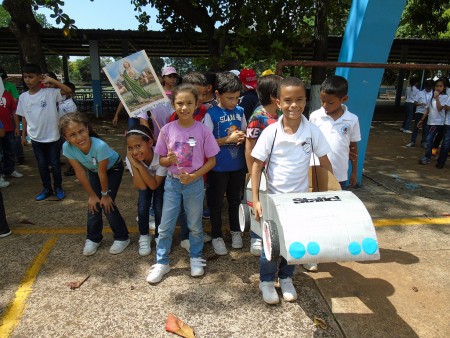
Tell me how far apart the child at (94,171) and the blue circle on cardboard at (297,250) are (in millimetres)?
1838

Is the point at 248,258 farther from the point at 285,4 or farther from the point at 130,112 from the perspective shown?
the point at 285,4

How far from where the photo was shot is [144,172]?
2863 millimetres

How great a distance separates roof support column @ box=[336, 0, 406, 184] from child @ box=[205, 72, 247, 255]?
2.25 meters

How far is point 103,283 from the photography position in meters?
2.71

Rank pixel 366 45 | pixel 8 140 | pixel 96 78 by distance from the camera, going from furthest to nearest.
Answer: pixel 96 78 → pixel 8 140 → pixel 366 45

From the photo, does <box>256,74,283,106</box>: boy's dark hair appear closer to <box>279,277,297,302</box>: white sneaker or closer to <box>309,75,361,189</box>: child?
<box>309,75,361,189</box>: child

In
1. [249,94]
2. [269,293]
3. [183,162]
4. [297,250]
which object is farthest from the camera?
[249,94]

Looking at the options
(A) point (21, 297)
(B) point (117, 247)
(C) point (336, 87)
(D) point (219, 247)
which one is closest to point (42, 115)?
(B) point (117, 247)

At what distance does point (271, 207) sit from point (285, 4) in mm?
8138

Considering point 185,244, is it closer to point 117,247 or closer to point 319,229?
point 117,247

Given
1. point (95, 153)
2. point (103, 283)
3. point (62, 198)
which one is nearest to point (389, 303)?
point (103, 283)

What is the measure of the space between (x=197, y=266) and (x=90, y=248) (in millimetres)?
1049

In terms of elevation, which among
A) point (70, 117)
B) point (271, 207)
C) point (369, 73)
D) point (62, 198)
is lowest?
point (62, 198)

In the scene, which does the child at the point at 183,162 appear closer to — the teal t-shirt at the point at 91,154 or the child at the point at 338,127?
the teal t-shirt at the point at 91,154
